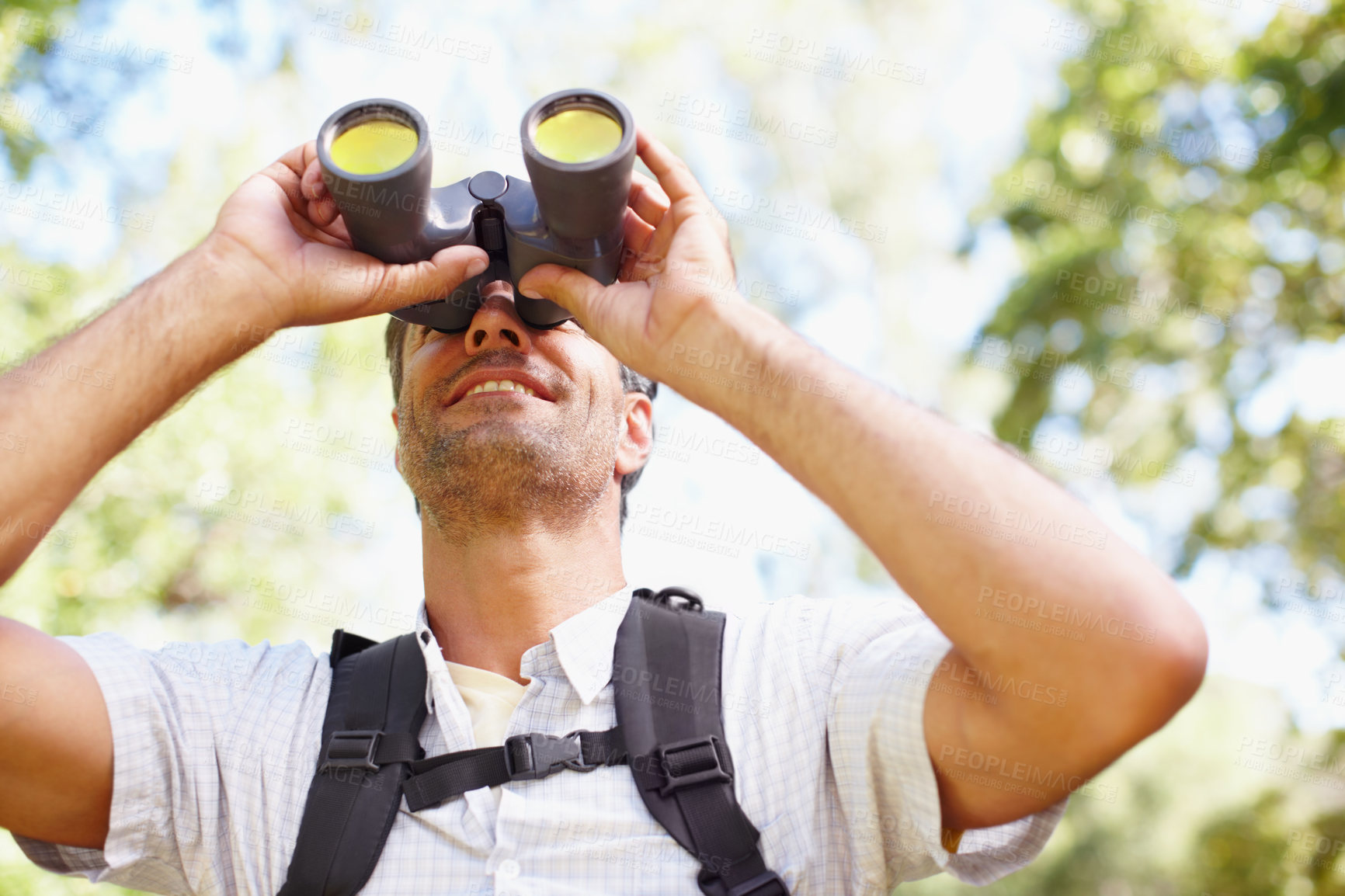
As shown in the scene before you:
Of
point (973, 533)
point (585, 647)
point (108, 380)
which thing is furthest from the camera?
point (585, 647)

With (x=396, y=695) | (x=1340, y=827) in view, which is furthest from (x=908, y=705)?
(x=1340, y=827)

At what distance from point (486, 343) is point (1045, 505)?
1336mm

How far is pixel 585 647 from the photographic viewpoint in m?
2.11

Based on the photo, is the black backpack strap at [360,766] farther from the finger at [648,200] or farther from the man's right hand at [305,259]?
the finger at [648,200]

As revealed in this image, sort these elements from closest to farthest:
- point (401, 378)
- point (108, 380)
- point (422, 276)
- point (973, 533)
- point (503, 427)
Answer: point (973, 533), point (108, 380), point (422, 276), point (503, 427), point (401, 378)

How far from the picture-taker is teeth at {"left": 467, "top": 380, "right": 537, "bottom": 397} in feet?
7.63

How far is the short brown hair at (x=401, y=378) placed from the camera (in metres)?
2.74

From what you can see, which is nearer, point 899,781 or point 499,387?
point 899,781

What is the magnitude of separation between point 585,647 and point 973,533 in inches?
36.8

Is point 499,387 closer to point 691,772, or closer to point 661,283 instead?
point 661,283

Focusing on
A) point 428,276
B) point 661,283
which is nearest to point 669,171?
point 661,283

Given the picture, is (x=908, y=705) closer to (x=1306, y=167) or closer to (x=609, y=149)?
(x=609, y=149)

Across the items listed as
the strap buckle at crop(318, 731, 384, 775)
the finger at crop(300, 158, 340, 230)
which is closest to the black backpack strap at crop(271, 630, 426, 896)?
the strap buckle at crop(318, 731, 384, 775)

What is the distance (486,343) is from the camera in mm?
2344
